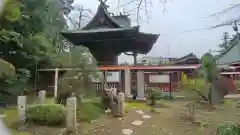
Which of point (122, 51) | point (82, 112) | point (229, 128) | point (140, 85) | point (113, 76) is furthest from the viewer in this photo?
point (122, 51)

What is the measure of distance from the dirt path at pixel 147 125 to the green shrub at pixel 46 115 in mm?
185

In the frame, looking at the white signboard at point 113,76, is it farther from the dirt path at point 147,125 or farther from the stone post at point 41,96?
the stone post at point 41,96

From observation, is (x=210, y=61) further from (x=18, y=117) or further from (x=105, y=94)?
(x=18, y=117)

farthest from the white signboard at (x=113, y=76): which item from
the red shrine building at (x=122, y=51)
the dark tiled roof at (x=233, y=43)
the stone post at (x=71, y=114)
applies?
the dark tiled roof at (x=233, y=43)

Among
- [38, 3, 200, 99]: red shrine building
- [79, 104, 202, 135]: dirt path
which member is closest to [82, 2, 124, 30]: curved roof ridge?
[38, 3, 200, 99]: red shrine building

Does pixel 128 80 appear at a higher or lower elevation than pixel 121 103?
higher

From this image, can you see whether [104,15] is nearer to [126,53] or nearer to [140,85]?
[126,53]

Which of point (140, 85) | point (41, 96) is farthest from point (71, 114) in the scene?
point (140, 85)

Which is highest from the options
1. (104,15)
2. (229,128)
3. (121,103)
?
(104,15)

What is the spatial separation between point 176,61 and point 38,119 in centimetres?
103

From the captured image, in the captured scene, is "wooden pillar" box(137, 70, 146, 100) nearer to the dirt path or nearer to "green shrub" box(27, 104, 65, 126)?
the dirt path

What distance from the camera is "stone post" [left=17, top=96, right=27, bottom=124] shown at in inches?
60.5

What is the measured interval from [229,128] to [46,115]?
1154 millimetres

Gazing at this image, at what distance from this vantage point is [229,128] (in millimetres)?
1518
